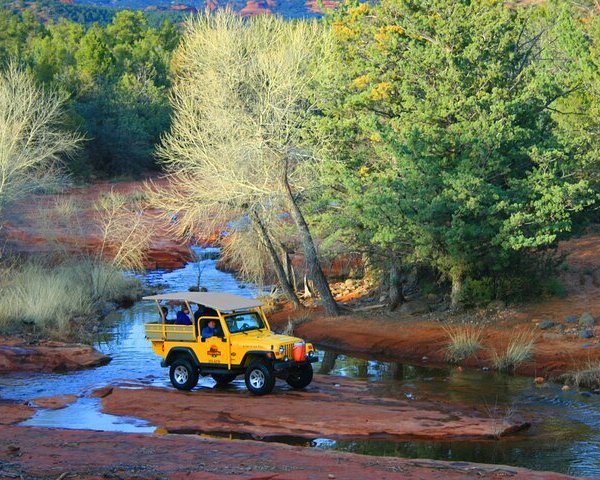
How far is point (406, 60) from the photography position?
92.7ft

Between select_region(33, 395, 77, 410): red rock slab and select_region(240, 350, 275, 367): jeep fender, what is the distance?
381 cm

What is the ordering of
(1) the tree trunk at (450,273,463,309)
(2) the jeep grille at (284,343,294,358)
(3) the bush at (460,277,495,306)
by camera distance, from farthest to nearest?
(1) the tree trunk at (450,273,463,309) < (3) the bush at (460,277,495,306) < (2) the jeep grille at (284,343,294,358)

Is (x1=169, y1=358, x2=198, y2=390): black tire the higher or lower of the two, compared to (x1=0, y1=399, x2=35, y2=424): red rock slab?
higher

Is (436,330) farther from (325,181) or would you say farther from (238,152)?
(238,152)

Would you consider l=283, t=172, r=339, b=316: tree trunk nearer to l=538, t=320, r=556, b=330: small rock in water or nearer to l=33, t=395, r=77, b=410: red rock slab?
l=538, t=320, r=556, b=330: small rock in water

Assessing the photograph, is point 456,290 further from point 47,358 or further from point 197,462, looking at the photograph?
point 197,462

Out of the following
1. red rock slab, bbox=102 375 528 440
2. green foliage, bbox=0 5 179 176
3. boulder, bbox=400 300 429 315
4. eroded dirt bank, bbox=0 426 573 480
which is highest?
green foliage, bbox=0 5 179 176

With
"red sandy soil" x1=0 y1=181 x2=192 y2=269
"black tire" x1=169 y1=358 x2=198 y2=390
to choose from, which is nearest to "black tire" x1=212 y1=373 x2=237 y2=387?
"black tire" x1=169 y1=358 x2=198 y2=390

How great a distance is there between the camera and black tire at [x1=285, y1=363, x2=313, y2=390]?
20.4 meters

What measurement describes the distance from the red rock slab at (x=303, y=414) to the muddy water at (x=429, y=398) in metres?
0.34

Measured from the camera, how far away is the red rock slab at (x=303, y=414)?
57.9ft

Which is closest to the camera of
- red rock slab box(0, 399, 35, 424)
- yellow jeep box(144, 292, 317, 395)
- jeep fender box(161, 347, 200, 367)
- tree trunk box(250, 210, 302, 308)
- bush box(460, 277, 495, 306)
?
red rock slab box(0, 399, 35, 424)

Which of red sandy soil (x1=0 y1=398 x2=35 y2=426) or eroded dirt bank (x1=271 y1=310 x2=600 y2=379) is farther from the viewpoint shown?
eroded dirt bank (x1=271 y1=310 x2=600 y2=379)

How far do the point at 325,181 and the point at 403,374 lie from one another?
7.40 metres
